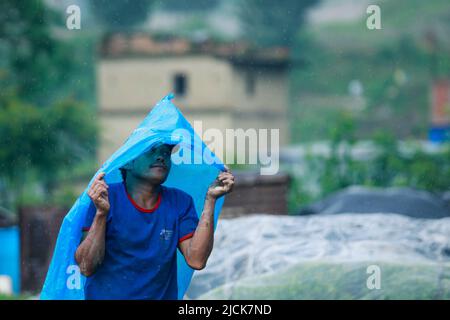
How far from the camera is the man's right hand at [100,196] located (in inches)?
130

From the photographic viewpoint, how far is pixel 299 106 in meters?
44.9

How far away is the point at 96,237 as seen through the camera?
335 centimetres

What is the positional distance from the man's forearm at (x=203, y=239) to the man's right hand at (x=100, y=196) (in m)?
0.38

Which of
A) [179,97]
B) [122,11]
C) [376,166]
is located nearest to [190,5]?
[122,11]

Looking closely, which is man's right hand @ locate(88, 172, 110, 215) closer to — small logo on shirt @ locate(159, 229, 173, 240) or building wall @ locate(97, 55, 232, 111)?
small logo on shirt @ locate(159, 229, 173, 240)

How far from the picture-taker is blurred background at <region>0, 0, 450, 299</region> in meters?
5.77

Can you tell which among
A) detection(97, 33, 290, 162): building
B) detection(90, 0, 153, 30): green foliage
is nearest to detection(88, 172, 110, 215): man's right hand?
detection(97, 33, 290, 162): building

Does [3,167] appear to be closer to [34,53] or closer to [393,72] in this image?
[34,53]

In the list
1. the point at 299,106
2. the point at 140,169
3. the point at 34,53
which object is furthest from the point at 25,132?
the point at 299,106

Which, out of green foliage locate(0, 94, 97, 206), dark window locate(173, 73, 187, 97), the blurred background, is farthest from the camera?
dark window locate(173, 73, 187, 97)

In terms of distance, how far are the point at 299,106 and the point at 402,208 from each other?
37598 mm

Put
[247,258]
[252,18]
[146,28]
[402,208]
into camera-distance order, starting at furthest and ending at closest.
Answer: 1. [252,18]
2. [146,28]
3. [402,208]
4. [247,258]

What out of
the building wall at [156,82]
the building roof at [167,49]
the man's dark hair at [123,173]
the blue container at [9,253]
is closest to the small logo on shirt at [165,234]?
the man's dark hair at [123,173]

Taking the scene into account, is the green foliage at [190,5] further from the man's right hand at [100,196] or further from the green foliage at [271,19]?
the man's right hand at [100,196]
